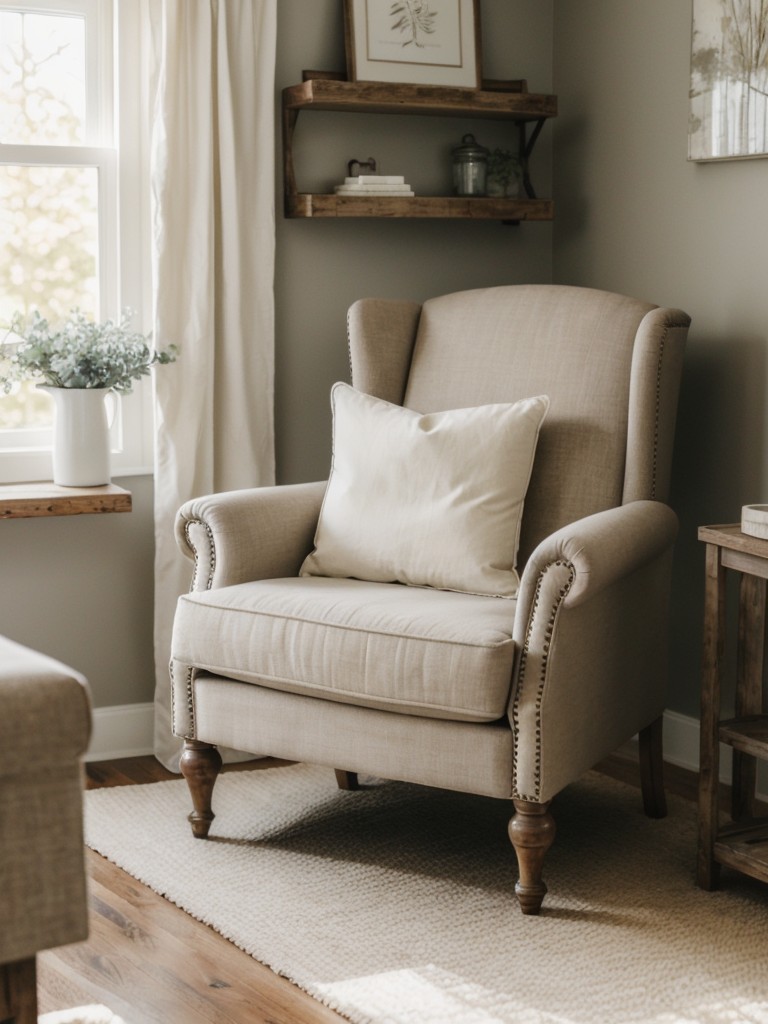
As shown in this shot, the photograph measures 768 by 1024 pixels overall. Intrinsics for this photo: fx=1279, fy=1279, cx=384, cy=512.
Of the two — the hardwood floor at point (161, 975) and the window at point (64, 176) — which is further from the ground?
the window at point (64, 176)

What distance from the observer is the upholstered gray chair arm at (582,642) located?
7.25 ft

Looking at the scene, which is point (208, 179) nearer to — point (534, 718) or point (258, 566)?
point (258, 566)

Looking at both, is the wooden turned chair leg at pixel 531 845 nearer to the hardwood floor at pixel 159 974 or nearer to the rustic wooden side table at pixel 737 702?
the rustic wooden side table at pixel 737 702

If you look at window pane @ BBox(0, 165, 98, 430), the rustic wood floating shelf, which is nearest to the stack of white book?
the rustic wood floating shelf

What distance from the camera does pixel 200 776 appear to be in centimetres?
262

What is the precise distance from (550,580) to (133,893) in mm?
975

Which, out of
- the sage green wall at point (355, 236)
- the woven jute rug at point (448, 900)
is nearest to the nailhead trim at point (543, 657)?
the woven jute rug at point (448, 900)

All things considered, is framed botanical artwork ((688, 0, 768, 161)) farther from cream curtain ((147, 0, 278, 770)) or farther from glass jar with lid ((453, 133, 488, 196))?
cream curtain ((147, 0, 278, 770))

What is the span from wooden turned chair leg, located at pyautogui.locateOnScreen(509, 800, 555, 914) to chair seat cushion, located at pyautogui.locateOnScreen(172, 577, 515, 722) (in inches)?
7.6

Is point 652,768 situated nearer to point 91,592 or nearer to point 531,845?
point 531,845

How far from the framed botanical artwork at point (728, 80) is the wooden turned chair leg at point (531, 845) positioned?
4.88ft

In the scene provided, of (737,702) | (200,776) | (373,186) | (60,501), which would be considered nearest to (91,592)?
(60,501)

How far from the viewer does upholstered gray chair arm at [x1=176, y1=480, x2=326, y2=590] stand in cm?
263

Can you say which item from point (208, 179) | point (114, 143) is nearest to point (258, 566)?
point (208, 179)
